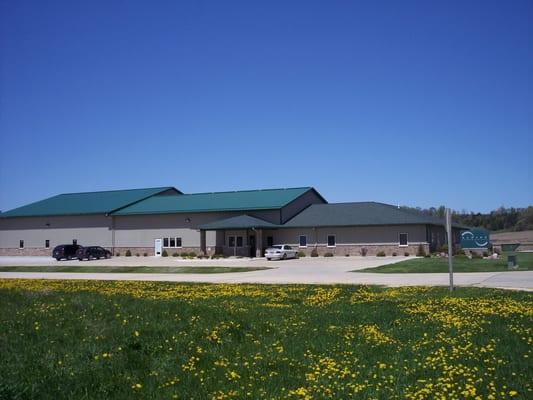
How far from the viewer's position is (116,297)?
1481cm

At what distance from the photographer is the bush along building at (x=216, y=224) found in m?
52.6

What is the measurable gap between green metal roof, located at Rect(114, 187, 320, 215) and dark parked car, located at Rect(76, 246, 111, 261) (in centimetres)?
518

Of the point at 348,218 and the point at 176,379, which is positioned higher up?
the point at 348,218

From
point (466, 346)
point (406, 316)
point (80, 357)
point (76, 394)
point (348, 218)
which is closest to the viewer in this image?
point (76, 394)

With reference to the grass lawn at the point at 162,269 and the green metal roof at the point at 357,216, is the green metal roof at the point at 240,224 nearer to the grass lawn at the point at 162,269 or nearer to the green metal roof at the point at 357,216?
the green metal roof at the point at 357,216

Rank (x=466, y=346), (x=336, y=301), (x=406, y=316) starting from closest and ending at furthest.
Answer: (x=466, y=346) < (x=406, y=316) < (x=336, y=301)

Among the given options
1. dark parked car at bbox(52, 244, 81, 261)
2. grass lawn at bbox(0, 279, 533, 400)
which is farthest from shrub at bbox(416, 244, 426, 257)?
grass lawn at bbox(0, 279, 533, 400)

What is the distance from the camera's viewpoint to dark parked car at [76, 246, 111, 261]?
55.8 meters

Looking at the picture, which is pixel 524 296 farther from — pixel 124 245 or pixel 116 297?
pixel 124 245

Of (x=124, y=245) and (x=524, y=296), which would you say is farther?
(x=124, y=245)

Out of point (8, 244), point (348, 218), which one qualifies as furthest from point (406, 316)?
point (8, 244)

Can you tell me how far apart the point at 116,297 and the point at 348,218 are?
40869mm

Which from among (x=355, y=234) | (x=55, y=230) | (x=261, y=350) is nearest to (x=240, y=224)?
(x=355, y=234)

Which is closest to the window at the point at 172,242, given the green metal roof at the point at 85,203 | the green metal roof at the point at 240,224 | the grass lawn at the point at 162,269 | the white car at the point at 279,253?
the green metal roof at the point at 240,224
